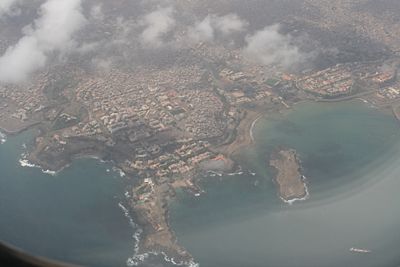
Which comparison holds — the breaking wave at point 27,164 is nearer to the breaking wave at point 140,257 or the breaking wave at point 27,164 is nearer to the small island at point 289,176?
the breaking wave at point 140,257

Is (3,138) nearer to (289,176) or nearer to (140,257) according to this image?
(140,257)

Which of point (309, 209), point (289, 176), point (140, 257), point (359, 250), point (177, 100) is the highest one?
point (177, 100)

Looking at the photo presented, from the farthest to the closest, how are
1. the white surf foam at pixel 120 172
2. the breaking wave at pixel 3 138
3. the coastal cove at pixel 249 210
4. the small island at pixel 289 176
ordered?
the breaking wave at pixel 3 138
the white surf foam at pixel 120 172
the small island at pixel 289 176
the coastal cove at pixel 249 210

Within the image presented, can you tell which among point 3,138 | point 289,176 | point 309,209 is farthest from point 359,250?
point 3,138

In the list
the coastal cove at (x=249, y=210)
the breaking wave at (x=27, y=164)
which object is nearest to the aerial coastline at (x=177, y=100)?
the breaking wave at (x=27, y=164)

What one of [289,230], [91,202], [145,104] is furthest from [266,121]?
[91,202]

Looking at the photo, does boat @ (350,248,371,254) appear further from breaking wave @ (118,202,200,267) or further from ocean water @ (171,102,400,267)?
breaking wave @ (118,202,200,267)

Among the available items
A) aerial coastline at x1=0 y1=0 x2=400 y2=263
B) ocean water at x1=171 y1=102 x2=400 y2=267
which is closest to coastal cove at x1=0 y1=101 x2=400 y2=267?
ocean water at x1=171 y1=102 x2=400 y2=267
